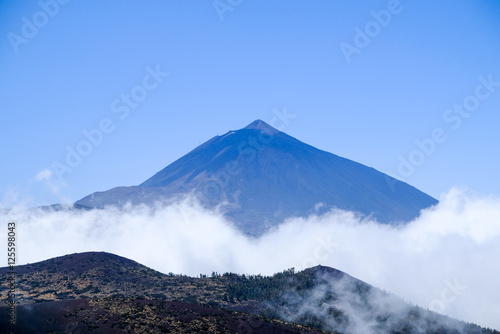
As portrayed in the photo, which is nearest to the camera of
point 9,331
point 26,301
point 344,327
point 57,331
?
point 9,331

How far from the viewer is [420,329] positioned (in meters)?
87.4

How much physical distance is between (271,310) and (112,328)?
95.5 feet

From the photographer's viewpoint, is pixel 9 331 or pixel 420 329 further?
pixel 420 329

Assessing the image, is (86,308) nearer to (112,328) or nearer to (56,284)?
(112,328)

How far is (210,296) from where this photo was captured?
86.6 metres

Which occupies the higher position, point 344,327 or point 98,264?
point 98,264

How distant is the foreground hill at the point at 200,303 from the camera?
6284cm

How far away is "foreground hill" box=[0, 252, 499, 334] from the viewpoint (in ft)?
206

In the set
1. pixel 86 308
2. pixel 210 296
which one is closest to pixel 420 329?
pixel 210 296

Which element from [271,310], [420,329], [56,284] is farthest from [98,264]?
[420,329]

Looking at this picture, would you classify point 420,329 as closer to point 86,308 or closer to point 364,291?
point 364,291

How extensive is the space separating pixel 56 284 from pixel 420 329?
5439 centimetres

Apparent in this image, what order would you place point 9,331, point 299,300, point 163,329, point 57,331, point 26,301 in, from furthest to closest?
point 299,300 → point 26,301 → point 163,329 → point 57,331 → point 9,331

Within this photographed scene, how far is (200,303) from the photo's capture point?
81.4 meters
